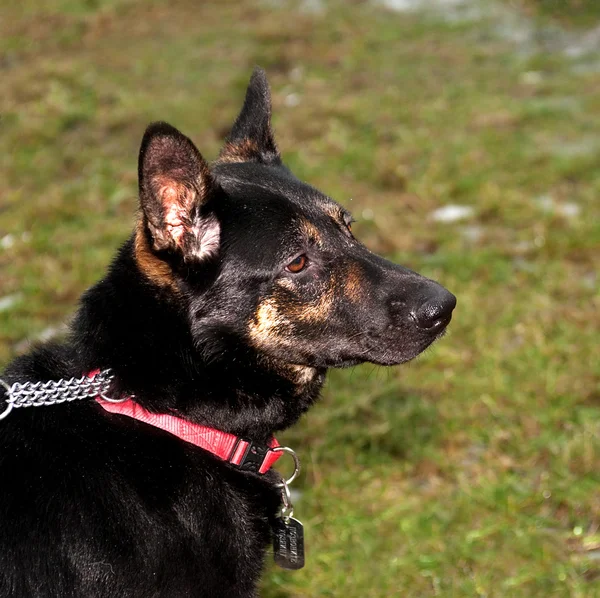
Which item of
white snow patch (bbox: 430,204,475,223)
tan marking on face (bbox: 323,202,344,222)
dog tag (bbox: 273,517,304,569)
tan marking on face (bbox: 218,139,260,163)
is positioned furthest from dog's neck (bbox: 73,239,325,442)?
white snow patch (bbox: 430,204,475,223)

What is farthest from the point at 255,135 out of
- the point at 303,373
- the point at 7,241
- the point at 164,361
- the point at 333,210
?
the point at 7,241

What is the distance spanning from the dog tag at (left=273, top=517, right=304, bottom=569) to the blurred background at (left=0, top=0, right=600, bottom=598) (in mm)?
816

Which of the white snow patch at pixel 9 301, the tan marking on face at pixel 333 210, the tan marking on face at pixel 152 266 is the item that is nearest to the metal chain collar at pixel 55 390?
the tan marking on face at pixel 152 266

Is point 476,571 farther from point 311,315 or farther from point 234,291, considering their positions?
point 234,291

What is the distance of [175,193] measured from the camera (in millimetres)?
2807

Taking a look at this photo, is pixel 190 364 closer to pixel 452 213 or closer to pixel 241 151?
pixel 241 151

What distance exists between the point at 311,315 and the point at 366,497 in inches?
61.8

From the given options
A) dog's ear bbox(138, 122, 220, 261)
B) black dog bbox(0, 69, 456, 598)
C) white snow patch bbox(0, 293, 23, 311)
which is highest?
dog's ear bbox(138, 122, 220, 261)

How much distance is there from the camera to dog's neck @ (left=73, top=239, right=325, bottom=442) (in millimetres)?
2797

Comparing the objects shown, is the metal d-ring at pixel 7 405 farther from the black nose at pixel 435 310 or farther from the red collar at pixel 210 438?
the black nose at pixel 435 310

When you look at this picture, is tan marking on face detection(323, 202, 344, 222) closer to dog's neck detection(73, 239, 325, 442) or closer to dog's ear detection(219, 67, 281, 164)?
dog's ear detection(219, 67, 281, 164)

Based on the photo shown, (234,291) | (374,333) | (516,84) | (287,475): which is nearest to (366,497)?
(287,475)

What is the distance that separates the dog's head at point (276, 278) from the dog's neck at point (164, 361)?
0.05 m

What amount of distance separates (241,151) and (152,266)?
3.01 feet
